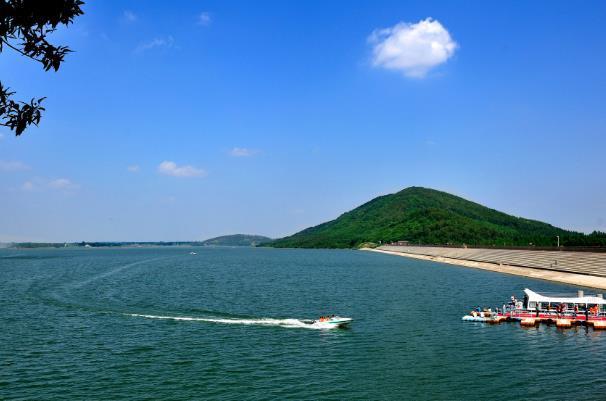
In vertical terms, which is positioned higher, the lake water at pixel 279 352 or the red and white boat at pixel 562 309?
the red and white boat at pixel 562 309

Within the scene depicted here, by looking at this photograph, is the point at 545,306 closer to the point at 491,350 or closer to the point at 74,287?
the point at 491,350

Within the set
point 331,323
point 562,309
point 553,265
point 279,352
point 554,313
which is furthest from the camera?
point 553,265

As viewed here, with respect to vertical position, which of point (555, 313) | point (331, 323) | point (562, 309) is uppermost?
point (562, 309)

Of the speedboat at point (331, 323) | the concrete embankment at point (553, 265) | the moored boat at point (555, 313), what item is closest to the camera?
the speedboat at point (331, 323)

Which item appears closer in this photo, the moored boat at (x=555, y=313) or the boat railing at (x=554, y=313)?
the moored boat at (x=555, y=313)

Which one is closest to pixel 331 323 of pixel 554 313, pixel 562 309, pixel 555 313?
pixel 554 313

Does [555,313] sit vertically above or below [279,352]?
above

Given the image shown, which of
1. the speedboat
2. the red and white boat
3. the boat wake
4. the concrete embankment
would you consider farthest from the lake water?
the concrete embankment

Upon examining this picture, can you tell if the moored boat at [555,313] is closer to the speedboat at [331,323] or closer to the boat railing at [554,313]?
the boat railing at [554,313]

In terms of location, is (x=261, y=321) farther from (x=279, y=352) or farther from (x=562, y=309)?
(x=562, y=309)

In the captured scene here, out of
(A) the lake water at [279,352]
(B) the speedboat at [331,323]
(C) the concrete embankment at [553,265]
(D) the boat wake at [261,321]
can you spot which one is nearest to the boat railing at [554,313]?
(A) the lake water at [279,352]

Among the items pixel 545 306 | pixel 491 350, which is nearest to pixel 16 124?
pixel 491 350
